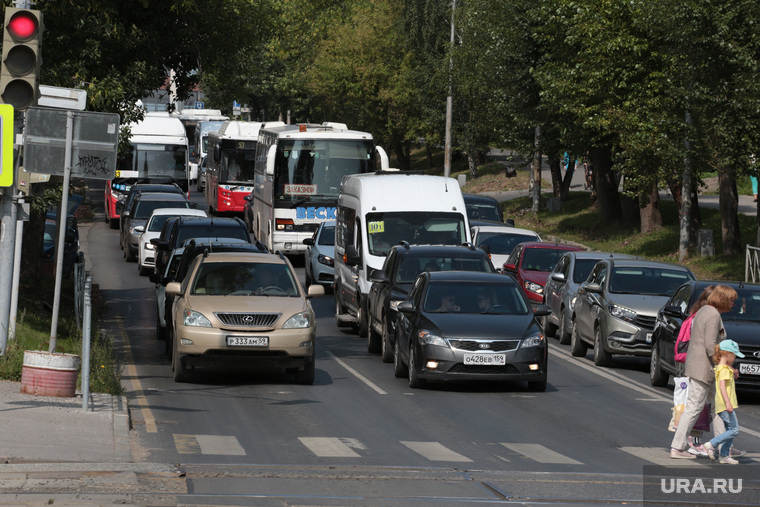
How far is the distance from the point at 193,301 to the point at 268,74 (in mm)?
84961

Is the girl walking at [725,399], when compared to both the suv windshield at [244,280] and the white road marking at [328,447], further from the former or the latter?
the suv windshield at [244,280]

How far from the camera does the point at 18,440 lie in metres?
10.6

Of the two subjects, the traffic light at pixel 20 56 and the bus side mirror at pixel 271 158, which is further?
the bus side mirror at pixel 271 158

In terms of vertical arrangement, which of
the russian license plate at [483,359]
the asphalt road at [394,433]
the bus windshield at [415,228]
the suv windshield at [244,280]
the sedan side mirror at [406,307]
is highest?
the bus windshield at [415,228]

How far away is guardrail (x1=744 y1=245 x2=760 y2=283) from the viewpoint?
29.9m

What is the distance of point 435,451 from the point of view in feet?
38.4

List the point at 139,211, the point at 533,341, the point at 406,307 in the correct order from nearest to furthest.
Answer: the point at 533,341 → the point at 406,307 → the point at 139,211

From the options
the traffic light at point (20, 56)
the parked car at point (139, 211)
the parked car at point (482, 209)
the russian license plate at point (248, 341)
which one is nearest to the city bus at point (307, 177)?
the parked car at point (482, 209)

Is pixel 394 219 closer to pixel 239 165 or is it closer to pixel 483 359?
pixel 483 359

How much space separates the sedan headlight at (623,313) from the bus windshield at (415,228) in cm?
415

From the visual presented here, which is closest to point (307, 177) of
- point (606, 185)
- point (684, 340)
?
point (606, 185)

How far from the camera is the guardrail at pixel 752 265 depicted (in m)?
29.9

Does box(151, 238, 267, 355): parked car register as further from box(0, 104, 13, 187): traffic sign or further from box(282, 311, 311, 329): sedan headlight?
box(0, 104, 13, 187): traffic sign

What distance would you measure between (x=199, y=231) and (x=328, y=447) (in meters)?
15.0
